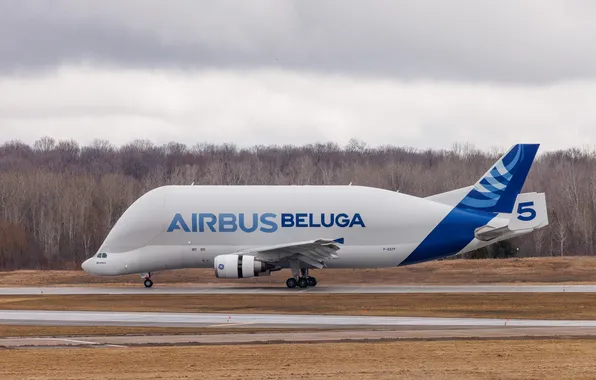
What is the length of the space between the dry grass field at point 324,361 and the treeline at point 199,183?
149 feet

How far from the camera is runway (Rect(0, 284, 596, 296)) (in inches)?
1826

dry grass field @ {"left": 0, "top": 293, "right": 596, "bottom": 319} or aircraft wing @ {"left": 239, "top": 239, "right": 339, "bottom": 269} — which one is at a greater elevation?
aircraft wing @ {"left": 239, "top": 239, "right": 339, "bottom": 269}

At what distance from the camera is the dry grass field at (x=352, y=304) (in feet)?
120

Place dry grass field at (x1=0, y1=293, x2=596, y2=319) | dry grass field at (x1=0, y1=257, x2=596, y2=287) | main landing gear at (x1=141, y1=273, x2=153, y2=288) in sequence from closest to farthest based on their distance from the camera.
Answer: dry grass field at (x1=0, y1=293, x2=596, y2=319), main landing gear at (x1=141, y1=273, x2=153, y2=288), dry grass field at (x1=0, y1=257, x2=596, y2=287)

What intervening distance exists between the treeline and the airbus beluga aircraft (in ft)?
70.1

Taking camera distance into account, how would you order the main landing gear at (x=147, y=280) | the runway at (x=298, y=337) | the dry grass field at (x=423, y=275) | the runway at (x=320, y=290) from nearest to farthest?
the runway at (x=298, y=337)
the runway at (x=320, y=290)
the main landing gear at (x=147, y=280)
the dry grass field at (x=423, y=275)

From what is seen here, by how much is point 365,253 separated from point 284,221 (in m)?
4.09

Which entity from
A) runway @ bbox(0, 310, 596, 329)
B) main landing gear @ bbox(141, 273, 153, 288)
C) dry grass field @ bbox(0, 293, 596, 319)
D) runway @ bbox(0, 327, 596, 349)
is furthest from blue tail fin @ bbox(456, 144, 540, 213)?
runway @ bbox(0, 327, 596, 349)

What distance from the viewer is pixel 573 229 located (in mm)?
90250

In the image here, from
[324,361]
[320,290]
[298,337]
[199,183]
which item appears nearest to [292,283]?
[320,290]

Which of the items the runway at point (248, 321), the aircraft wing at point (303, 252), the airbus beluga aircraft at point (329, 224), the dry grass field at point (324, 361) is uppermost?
the airbus beluga aircraft at point (329, 224)

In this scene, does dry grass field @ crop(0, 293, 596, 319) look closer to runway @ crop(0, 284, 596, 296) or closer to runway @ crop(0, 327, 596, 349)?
runway @ crop(0, 284, 596, 296)

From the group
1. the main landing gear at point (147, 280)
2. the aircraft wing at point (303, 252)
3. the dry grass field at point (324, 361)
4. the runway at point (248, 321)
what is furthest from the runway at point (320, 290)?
the dry grass field at point (324, 361)

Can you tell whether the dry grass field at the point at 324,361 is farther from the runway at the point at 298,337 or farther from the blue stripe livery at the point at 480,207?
the blue stripe livery at the point at 480,207
